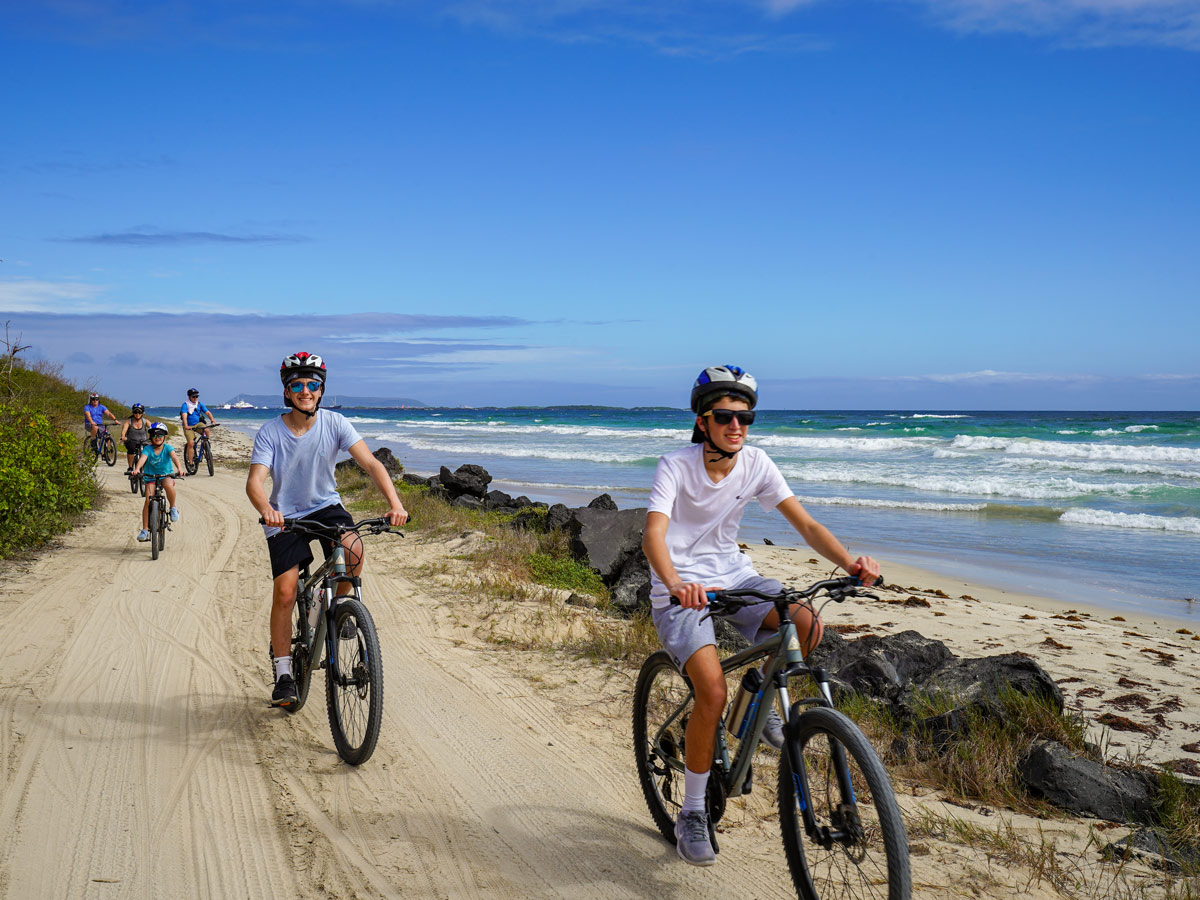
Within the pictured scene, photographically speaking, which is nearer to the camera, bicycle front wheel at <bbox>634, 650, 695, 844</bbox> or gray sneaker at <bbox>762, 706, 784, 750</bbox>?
gray sneaker at <bbox>762, 706, 784, 750</bbox>

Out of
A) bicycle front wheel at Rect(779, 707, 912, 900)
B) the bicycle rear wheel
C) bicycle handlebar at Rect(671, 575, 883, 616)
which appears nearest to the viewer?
bicycle front wheel at Rect(779, 707, 912, 900)

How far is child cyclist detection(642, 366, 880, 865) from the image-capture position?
3.41m

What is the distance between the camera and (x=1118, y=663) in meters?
7.94

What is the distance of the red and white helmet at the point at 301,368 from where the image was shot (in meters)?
5.12

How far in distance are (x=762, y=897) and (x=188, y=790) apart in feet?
9.51

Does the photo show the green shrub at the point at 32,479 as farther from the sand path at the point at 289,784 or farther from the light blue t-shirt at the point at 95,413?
the light blue t-shirt at the point at 95,413

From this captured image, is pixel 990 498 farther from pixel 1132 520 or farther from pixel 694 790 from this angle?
pixel 694 790

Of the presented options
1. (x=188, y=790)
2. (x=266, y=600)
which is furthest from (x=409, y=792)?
(x=266, y=600)

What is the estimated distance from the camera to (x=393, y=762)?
4961 mm

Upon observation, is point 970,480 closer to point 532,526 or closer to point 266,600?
point 532,526

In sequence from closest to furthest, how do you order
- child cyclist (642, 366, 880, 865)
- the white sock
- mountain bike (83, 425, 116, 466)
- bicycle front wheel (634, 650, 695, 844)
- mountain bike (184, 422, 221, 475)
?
child cyclist (642, 366, 880, 865), the white sock, bicycle front wheel (634, 650, 695, 844), mountain bike (184, 422, 221, 475), mountain bike (83, 425, 116, 466)

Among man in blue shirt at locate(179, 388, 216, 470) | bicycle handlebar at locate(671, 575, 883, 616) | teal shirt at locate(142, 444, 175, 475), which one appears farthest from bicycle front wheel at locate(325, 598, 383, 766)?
man in blue shirt at locate(179, 388, 216, 470)

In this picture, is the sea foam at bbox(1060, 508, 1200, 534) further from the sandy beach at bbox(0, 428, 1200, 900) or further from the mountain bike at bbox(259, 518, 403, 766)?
the mountain bike at bbox(259, 518, 403, 766)

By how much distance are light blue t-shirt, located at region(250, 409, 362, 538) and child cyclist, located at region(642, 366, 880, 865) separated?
2.31 metres
